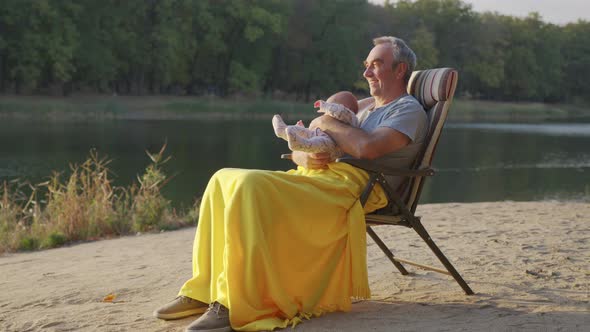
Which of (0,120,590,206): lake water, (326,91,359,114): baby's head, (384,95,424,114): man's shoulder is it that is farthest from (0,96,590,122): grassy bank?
(384,95,424,114): man's shoulder

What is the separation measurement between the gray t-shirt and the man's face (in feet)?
0.33

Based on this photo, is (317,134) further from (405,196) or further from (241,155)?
(241,155)

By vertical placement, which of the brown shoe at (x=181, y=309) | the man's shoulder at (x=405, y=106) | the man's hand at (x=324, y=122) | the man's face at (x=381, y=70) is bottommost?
the brown shoe at (x=181, y=309)

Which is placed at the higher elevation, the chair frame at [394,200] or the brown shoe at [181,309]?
the chair frame at [394,200]

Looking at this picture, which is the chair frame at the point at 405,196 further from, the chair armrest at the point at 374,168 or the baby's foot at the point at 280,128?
the baby's foot at the point at 280,128

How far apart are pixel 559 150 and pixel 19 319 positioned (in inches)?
984

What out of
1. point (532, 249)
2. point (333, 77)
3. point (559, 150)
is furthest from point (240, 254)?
point (333, 77)

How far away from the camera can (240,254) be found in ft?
9.91

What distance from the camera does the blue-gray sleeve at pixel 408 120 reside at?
3.54 metres

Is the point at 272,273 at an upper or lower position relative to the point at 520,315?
upper

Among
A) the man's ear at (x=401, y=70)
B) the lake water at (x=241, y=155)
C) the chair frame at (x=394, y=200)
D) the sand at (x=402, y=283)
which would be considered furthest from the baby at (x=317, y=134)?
the lake water at (x=241, y=155)

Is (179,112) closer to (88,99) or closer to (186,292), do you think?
(88,99)

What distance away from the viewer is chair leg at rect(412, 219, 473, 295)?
12.0ft

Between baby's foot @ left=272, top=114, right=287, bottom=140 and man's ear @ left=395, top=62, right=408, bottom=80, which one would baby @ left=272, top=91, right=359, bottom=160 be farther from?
man's ear @ left=395, top=62, right=408, bottom=80
